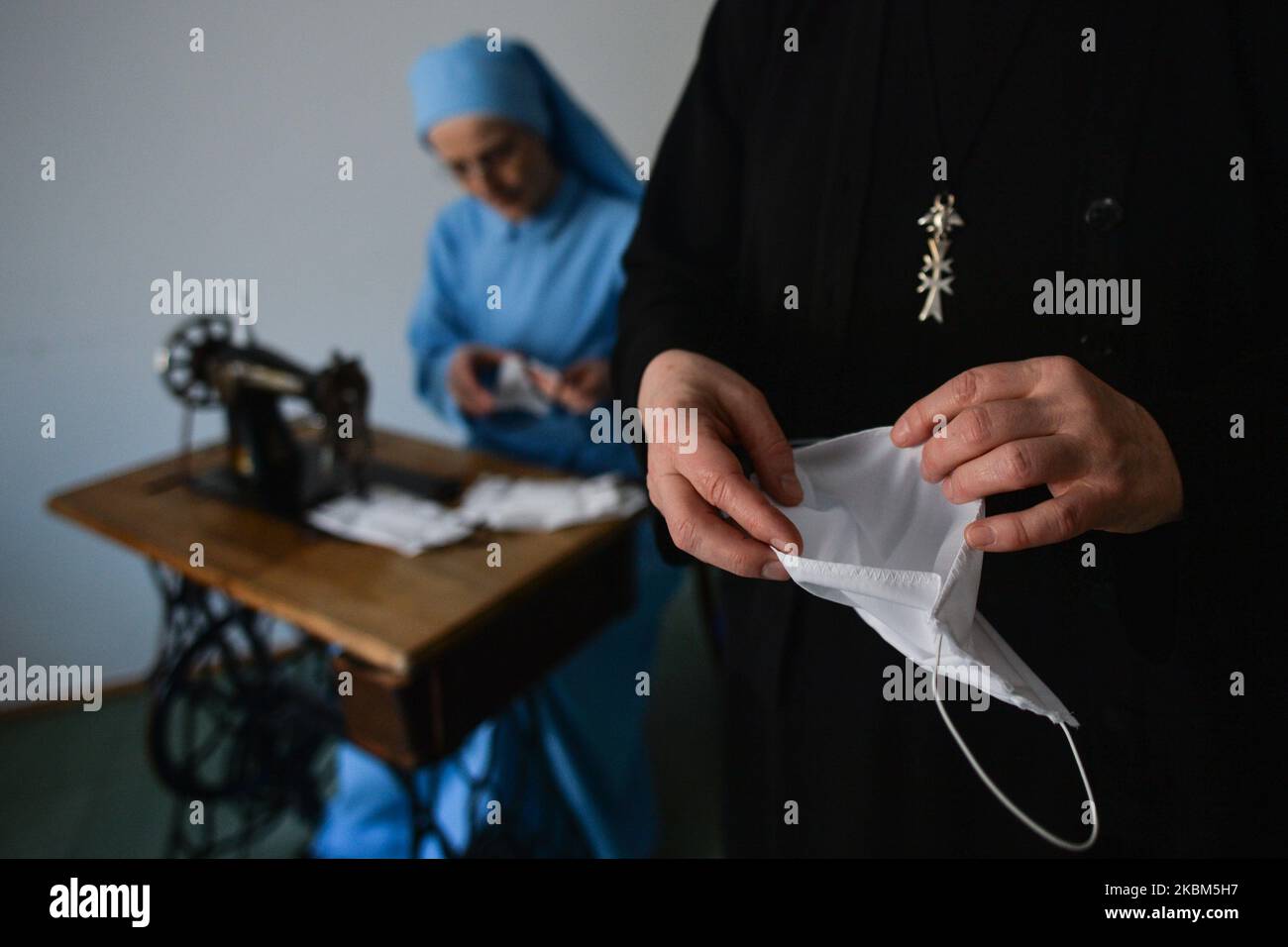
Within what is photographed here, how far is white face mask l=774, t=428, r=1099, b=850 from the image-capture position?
1.99ft

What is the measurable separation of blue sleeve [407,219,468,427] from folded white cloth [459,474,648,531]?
0.48m

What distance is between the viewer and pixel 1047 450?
1.72ft

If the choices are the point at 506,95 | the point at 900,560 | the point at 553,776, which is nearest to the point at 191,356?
the point at 506,95

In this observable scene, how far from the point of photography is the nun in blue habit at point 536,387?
1.62 meters

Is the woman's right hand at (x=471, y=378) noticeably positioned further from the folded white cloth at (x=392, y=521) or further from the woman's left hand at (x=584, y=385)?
the folded white cloth at (x=392, y=521)

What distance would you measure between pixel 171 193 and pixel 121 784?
168cm

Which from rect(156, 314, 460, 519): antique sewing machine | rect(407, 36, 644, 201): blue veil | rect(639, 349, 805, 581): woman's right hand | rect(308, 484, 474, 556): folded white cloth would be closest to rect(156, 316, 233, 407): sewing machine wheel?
rect(156, 314, 460, 519): antique sewing machine

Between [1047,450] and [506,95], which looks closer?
[1047,450]

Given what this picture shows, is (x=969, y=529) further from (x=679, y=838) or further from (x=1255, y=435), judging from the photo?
(x=679, y=838)

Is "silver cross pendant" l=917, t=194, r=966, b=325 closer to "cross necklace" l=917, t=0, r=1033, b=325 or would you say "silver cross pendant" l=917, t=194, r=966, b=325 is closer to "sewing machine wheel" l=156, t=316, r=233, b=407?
"cross necklace" l=917, t=0, r=1033, b=325

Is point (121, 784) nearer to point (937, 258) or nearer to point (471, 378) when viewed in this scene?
point (471, 378)

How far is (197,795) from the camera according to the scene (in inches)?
63.2

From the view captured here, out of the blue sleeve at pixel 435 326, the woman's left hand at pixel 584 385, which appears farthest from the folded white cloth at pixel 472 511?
the blue sleeve at pixel 435 326
